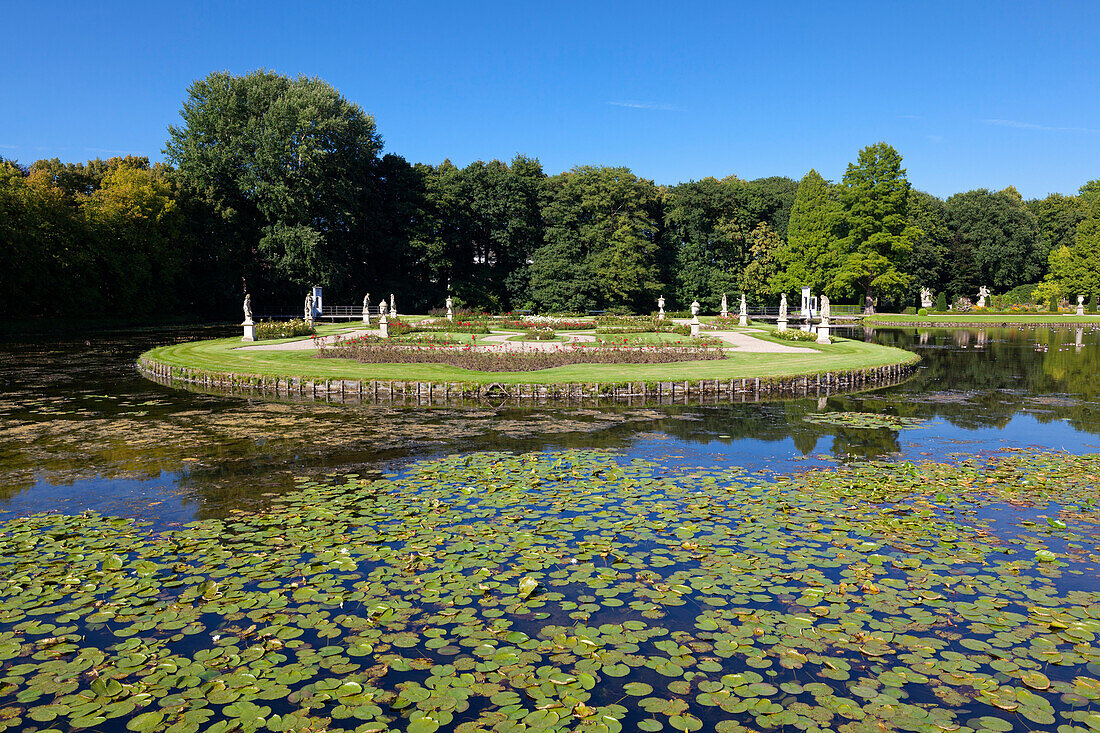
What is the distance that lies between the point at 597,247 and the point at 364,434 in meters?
49.4

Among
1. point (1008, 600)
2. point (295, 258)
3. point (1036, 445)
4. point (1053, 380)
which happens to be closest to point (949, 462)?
point (1036, 445)

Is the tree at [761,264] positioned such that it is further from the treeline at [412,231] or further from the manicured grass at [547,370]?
the manicured grass at [547,370]

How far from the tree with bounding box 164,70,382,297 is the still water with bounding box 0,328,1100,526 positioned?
33.5 metres

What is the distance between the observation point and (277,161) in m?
52.9

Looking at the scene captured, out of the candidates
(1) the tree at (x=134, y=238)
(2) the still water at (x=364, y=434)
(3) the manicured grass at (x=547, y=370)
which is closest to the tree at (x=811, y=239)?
(3) the manicured grass at (x=547, y=370)

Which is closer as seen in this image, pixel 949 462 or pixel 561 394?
pixel 949 462

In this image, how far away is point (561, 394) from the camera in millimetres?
19172

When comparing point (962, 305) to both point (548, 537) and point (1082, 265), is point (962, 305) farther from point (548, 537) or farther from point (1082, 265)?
point (548, 537)

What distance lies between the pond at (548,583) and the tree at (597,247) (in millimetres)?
46718

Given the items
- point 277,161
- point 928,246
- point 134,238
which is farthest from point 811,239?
point 134,238

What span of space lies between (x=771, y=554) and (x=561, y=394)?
39.4 ft

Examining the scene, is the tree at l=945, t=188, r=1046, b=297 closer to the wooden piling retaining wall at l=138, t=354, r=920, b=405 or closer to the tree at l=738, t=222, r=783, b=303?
the tree at l=738, t=222, r=783, b=303

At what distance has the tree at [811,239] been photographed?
63.4 meters

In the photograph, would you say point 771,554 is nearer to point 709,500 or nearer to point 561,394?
point 709,500
